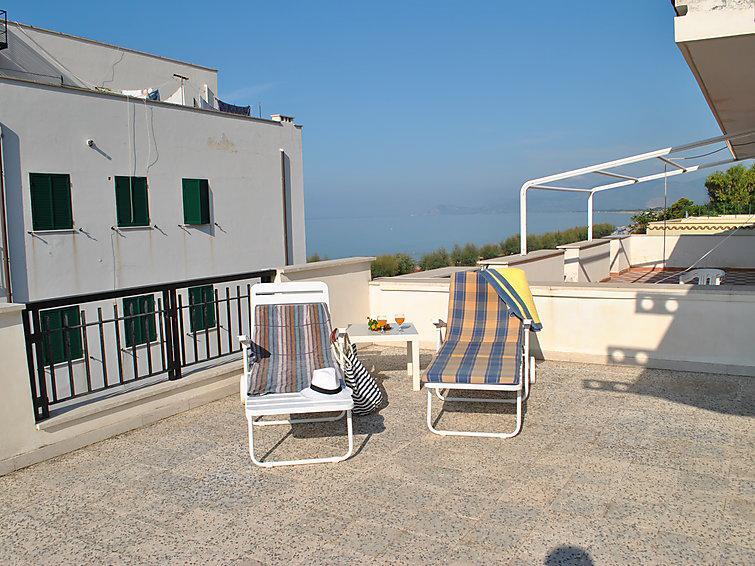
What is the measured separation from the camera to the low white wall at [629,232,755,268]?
45.2 ft

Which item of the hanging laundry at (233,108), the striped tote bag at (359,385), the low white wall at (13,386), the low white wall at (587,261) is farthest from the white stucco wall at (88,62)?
the striped tote bag at (359,385)

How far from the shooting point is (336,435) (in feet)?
14.6

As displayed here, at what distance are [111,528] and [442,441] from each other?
2.07 meters

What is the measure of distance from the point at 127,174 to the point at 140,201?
71 centimetres

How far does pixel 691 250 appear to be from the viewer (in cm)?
1420

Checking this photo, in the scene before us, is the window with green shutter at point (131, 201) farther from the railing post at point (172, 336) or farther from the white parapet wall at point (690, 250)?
the white parapet wall at point (690, 250)

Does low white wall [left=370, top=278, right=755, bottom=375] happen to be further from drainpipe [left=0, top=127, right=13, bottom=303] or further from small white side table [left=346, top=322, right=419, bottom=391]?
drainpipe [left=0, top=127, right=13, bottom=303]

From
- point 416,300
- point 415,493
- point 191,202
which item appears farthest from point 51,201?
point 415,493

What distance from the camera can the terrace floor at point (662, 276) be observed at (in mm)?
11188

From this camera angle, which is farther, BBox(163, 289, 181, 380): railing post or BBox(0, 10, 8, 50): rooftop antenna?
BBox(0, 10, 8, 50): rooftop antenna

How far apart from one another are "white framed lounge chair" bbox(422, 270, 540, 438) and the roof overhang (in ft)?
7.17

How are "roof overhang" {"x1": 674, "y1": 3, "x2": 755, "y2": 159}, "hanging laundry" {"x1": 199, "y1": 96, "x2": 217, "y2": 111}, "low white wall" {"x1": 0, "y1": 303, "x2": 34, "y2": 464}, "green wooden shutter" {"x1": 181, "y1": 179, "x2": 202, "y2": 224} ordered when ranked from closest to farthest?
"roof overhang" {"x1": 674, "y1": 3, "x2": 755, "y2": 159} → "low white wall" {"x1": 0, "y1": 303, "x2": 34, "y2": 464} → "green wooden shutter" {"x1": 181, "y1": 179, "x2": 202, "y2": 224} → "hanging laundry" {"x1": 199, "y1": 96, "x2": 217, "y2": 111}

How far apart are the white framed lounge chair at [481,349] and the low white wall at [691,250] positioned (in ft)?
32.6

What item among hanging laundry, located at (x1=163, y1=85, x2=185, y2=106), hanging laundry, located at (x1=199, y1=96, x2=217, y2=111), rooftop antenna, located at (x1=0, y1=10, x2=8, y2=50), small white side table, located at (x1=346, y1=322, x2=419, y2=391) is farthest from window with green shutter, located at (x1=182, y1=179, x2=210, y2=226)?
small white side table, located at (x1=346, y1=322, x2=419, y2=391)
